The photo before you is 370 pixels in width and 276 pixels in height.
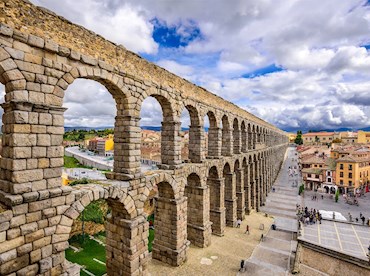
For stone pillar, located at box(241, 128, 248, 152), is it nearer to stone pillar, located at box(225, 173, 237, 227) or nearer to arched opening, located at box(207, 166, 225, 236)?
stone pillar, located at box(225, 173, 237, 227)

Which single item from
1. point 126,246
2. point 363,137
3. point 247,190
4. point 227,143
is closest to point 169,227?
point 126,246


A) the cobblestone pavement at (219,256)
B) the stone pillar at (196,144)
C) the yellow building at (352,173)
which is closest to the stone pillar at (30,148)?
the cobblestone pavement at (219,256)

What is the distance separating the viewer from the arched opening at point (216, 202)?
20562mm

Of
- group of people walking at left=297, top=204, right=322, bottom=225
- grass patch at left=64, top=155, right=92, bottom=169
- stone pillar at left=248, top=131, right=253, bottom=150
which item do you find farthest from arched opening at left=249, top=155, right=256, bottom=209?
grass patch at left=64, top=155, right=92, bottom=169

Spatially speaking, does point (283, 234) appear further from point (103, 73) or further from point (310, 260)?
point (103, 73)

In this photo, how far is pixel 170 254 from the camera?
15.3 m

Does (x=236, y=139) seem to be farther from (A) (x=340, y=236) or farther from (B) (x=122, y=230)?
(B) (x=122, y=230)

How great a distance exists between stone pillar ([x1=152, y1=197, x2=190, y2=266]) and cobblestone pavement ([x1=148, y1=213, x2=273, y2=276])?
546 millimetres

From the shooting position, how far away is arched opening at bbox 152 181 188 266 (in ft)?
49.0

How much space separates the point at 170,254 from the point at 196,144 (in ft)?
24.2

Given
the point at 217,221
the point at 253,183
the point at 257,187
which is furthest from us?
the point at 257,187

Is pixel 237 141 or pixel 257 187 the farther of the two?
pixel 257 187

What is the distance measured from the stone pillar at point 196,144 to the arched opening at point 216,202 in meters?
3.21

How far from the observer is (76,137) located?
12175cm
